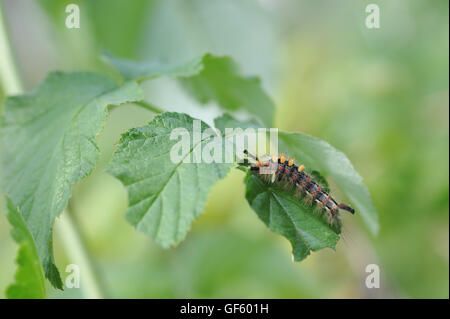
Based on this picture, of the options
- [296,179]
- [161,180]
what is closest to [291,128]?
[296,179]

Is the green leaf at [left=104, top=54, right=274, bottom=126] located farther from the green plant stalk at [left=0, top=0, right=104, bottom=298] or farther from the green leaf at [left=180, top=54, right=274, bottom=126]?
the green plant stalk at [left=0, top=0, right=104, bottom=298]

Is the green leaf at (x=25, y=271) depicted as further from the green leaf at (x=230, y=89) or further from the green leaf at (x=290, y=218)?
the green leaf at (x=230, y=89)

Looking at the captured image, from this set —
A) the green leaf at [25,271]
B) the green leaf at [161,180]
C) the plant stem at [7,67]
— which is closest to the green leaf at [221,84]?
the plant stem at [7,67]

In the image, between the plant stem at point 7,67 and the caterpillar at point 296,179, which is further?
the plant stem at point 7,67

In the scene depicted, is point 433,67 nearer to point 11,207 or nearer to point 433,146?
point 433,146

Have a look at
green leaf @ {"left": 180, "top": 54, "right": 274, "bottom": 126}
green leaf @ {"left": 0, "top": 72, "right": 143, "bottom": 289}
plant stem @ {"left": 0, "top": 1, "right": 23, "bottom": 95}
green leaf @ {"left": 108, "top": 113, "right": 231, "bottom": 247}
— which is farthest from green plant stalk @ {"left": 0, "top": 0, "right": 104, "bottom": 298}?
green leaf @ {"left": 108, "top": 113, "right": 231, "bottom": 247}

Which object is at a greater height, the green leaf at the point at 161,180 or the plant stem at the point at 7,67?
the plant stem at the point at 7,67

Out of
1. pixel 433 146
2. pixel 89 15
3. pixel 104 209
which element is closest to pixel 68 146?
pixel 89 15
